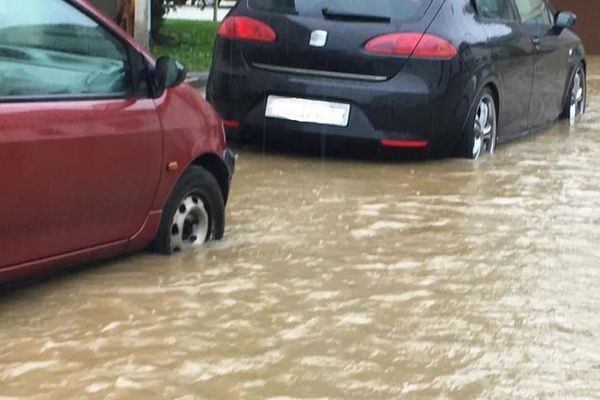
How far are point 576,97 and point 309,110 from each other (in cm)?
464

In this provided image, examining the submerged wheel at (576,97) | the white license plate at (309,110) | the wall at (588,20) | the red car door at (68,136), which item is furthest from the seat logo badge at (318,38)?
the wall at (588,20)

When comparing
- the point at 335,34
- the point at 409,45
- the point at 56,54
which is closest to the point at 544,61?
the point at 409,45

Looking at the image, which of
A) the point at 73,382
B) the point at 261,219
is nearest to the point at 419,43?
the point at 261,219

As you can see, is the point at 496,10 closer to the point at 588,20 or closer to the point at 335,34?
the point at 335,34

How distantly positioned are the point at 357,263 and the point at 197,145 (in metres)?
1.00

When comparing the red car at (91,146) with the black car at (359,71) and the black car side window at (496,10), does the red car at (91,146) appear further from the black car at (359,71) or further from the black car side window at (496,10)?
the black car side window at (496,10)

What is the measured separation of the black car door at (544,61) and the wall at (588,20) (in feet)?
40.3

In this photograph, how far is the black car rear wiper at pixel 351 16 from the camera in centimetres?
943

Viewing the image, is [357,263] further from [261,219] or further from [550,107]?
[550,107]

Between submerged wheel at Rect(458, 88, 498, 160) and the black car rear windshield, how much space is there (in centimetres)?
89

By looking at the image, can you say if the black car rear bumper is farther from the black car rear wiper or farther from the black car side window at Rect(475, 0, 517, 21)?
the black car side window at Rect(475, 0, 517, 21)

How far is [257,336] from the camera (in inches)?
209

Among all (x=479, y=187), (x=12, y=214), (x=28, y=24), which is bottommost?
(x=479, y=187)

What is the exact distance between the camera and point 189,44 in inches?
849
